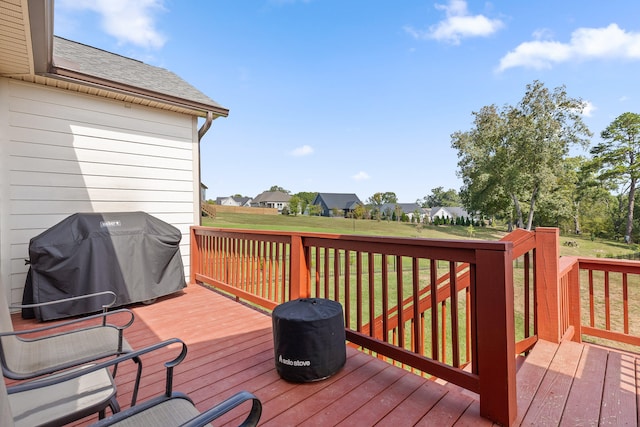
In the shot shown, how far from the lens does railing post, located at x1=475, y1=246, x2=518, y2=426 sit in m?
1.62

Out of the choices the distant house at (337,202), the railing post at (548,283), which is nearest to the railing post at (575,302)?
the railing post at (548,283)

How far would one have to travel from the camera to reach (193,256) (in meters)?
5.04

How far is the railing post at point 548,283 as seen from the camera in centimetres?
262

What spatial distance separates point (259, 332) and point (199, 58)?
9208 mm

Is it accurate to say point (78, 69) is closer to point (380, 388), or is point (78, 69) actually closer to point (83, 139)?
point (83, 139)

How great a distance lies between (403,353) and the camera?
211cm

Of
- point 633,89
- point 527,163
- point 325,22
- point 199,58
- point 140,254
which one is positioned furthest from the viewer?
point 633,89

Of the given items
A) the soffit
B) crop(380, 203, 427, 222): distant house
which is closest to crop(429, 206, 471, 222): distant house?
crop(380, 203, 427, 222): distant house

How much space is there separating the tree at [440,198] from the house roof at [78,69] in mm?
74871

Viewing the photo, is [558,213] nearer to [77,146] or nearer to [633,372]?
[633,372]

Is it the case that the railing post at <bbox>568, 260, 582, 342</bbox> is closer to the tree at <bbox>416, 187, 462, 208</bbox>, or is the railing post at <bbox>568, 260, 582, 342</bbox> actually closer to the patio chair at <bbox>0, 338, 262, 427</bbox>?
the patio chair at <bbox>0, 338, 262, 427</bbox>

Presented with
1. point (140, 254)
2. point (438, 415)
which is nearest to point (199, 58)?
point (140, 254)

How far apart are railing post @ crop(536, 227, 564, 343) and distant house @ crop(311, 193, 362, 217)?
153 ft

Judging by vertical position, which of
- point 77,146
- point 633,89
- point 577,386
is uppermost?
point 633,89
